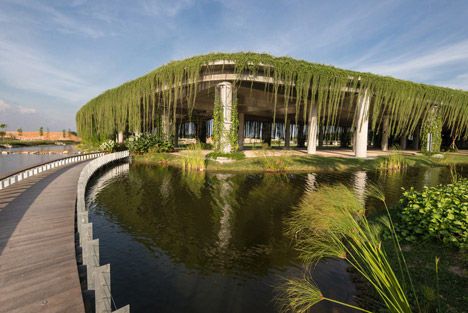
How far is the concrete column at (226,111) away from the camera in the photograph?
62.0 ft

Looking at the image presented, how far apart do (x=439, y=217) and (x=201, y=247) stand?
5236 mm

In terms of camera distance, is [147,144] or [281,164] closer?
[281,164]

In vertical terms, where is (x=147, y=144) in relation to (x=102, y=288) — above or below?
above

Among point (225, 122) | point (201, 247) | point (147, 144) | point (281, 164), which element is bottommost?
point (201, 247)

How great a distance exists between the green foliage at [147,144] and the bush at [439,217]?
2247 centimetres

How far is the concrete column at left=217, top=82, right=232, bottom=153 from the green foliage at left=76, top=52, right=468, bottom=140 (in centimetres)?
Answer: 108

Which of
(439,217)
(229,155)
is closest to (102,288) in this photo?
(439,217)

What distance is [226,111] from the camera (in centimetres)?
1898

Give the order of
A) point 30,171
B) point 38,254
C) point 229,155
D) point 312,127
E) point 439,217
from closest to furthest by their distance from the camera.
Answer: point 38,254 → point 439,217 → point 30,171 → point 229,155 → point 312,127

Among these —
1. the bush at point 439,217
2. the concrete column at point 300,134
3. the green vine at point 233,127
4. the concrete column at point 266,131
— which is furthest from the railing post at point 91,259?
the concrete column at point 300,134

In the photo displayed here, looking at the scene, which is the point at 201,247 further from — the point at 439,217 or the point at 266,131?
the point at 266,131

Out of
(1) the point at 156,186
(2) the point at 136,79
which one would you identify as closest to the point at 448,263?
(1) the point at 156,186

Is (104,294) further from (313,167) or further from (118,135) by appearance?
(118,135)

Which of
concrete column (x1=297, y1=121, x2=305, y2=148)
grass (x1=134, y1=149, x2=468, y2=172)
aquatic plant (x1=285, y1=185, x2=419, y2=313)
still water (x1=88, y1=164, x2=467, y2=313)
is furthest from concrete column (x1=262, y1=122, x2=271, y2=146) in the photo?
aquatic plant (x1=285, y1=185, x2=419, y2=313)
